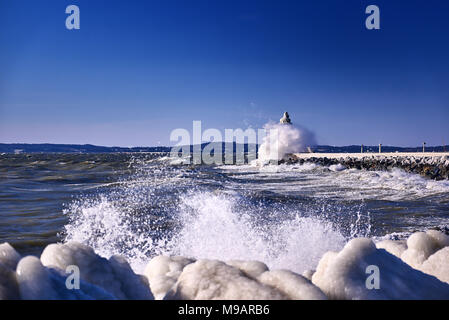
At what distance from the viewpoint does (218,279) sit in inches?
93.4

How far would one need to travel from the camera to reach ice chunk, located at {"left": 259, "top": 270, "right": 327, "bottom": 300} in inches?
85.4

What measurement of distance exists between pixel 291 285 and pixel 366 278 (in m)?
0.60

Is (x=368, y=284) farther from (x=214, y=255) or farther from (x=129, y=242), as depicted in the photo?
(x=129, y=242)

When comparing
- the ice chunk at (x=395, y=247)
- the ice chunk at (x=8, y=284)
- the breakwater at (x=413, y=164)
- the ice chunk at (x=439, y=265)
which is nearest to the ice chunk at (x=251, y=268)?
the ice chunk at (x=8, y=284)

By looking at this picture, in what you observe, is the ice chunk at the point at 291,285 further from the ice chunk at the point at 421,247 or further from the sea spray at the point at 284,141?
the sea spray at the point at 284,141

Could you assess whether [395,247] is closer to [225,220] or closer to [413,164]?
[225,220]

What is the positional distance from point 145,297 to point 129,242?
3913 millimetres

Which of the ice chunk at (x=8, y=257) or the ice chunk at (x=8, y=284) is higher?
the ice chunk at (x=8, y=257)

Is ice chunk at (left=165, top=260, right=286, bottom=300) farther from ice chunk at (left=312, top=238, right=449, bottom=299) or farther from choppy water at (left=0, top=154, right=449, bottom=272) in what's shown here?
choppy water at (left=0, top=154, right=449, bottom=272)

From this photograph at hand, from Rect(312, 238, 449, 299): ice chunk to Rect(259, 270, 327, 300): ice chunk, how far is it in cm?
22

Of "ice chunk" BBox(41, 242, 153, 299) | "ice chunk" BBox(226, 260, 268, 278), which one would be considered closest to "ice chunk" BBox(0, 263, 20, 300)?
"ice chunk" BBox(41, 242, 153, 299)

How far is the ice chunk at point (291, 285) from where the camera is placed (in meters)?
2.17

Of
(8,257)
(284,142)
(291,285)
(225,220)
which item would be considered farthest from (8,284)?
(284,142)

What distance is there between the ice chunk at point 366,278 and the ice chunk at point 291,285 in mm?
220
